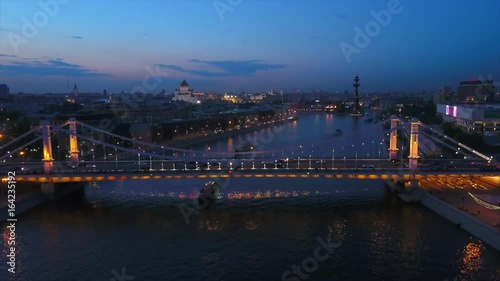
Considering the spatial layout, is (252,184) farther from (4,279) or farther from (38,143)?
(38,143)

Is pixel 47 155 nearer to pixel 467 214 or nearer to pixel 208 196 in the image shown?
pixel 208 196

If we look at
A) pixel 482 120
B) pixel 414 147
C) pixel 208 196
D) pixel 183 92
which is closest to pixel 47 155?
pixel 208 196

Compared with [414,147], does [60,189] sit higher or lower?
lower

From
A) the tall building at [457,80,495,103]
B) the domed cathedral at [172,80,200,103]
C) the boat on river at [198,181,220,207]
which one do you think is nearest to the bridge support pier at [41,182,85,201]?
the boat on river at [198,181,220,207]

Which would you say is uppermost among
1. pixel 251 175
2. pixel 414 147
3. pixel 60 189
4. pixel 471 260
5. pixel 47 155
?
pixel 414 147

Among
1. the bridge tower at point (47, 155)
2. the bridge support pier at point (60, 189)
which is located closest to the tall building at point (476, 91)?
the bridge support pier at point (60, 189)

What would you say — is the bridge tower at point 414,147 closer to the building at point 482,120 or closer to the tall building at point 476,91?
the building at point 482,120

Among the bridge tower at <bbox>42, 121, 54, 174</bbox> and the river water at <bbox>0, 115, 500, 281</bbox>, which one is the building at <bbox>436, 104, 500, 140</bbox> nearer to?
the river water at <bbox>0, 115, 500, 281</bbox>
